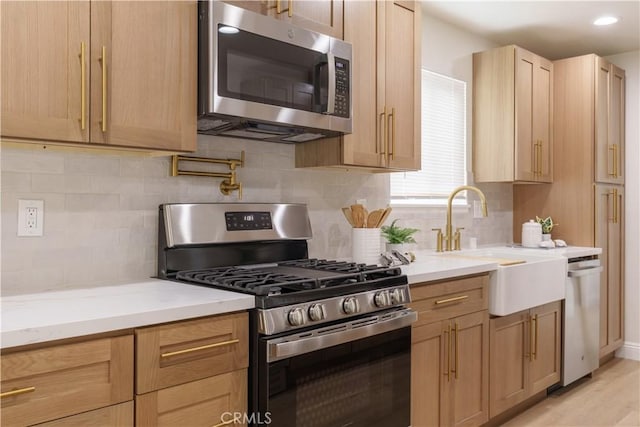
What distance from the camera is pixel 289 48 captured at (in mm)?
2195

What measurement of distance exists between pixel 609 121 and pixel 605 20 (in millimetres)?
831

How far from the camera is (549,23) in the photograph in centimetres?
371

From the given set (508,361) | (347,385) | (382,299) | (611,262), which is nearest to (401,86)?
(382,299)

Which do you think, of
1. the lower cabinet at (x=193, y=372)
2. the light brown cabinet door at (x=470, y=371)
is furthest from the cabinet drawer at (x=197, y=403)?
the light brown cabinet door at (x=470, y=371)

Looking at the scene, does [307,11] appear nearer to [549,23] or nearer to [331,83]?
[331,83]

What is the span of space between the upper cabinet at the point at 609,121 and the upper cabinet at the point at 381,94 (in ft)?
6.36

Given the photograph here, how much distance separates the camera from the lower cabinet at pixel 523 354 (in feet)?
9.61

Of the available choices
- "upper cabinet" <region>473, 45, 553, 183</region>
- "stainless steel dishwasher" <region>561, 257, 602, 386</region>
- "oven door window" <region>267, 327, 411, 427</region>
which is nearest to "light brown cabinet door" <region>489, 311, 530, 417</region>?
"stainless steel dishwasher" <region>561, 257, 602, 386</region>

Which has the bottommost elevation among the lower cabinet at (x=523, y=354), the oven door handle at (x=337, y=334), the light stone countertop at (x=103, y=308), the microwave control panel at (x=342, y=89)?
the lower cabinet at (x=523, y=354)

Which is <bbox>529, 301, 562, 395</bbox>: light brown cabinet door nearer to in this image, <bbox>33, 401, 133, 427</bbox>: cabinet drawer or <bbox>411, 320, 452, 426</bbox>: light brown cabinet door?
<bbox>411, 320, 452, 426</bbox>: light brown cabinet door

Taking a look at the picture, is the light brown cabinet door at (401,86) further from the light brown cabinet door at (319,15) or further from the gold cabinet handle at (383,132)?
the light brown cabinet door at (319,15)

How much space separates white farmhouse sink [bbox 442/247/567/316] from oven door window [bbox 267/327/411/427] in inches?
32.1

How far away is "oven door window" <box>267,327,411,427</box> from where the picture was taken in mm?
1778

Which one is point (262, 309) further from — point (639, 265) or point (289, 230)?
point (639, 265)
